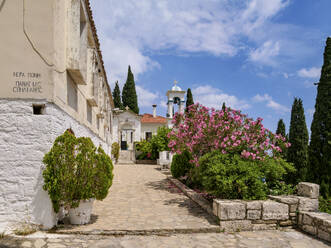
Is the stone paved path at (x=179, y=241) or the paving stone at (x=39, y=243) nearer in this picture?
the paving stone at (x=39, y=243)

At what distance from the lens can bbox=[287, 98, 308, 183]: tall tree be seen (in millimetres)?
12328

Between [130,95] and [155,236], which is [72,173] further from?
[130,95]

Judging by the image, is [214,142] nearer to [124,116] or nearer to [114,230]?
[114,230]

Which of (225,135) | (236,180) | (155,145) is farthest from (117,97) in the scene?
(236,180)

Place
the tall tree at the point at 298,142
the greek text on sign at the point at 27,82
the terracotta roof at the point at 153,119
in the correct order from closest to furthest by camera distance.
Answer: the greek text on sign at the point at 27,82
the tall tree at the point at 298,142
the terracotta roof at the point at 153,119

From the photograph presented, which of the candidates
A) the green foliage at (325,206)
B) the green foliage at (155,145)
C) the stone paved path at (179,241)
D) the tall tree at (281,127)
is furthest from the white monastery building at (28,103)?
the tall tree at (281,127)

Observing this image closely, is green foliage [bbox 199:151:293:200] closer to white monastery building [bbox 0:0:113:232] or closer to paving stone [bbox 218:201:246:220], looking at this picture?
paving stone [bbox 218:201:246:220]

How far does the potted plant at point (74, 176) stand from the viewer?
4.13m

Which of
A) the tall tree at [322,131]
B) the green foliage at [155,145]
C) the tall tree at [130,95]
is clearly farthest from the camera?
the tall tree at [130,95]

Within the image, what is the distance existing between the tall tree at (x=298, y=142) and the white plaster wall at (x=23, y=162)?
38.8 ft

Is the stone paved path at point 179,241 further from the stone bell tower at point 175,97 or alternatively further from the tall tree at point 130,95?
the tall tree at point 130,95

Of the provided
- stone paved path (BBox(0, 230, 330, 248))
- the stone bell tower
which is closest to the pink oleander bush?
stone paved path (BBox(0, 230, 330, 248))

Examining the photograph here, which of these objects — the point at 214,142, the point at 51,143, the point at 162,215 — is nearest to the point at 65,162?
the point at 51,143

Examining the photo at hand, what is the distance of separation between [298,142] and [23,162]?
13.6 meters
